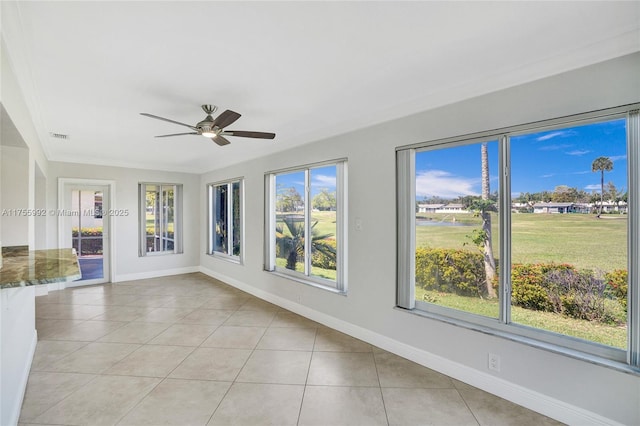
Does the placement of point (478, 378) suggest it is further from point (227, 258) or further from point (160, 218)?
point (160, 218)

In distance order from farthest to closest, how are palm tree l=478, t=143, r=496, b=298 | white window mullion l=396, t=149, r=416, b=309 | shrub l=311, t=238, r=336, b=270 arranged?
shrub l=311, t=238, r=336, b=270 < white window mullion l=396, t=149, r=416, b=309 < palm tree l=478, t=143, r=496, b=298

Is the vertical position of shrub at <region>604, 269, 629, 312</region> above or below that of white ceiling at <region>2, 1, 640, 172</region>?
below

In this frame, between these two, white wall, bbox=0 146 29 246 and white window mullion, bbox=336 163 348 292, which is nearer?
white wall, bbox=0 146 29 246

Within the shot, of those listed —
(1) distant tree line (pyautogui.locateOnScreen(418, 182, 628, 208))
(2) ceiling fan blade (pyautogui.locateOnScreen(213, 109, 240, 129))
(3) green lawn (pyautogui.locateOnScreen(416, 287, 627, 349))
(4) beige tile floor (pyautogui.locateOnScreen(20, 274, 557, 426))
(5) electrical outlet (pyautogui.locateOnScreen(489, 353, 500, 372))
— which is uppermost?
(2) ceiling fan blade (pyautogui.locateOnScreen(213, 109, 240, 129))

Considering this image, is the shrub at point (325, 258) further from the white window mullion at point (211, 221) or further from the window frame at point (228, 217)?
the white window mullion at point (211, 221)

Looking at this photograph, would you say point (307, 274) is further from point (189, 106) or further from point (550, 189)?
point (550, 189)

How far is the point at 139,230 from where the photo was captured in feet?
20.7

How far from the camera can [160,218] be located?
663cm

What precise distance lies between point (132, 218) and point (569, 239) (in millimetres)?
7027

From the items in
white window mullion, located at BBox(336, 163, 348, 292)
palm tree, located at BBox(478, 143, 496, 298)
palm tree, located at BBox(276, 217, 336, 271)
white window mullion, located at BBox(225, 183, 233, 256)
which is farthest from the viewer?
white window mullion, located at BBox(225, 183, 233, 256)

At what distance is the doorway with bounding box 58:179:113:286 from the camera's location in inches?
220

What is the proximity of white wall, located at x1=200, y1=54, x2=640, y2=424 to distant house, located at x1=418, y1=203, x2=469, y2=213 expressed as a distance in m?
0.29

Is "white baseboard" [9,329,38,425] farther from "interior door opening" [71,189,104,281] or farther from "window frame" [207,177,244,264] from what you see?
"interior door opening" [71,189,104,281]

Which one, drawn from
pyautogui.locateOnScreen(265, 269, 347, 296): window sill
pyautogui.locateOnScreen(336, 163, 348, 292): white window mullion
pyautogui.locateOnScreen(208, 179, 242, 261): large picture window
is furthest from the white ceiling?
pyautogui.locateOnScreen(208, 179, 242, 261): large picture window
